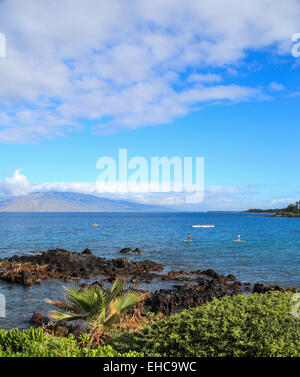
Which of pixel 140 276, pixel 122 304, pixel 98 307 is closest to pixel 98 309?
pixel 98 307

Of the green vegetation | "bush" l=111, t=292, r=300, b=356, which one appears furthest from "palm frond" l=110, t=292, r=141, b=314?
"bush" l=111, t=292, r=300, b=356

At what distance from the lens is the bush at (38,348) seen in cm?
613

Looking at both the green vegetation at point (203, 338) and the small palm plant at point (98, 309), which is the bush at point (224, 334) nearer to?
the green vegetation at point (203, 338)

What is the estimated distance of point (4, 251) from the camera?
4816cm

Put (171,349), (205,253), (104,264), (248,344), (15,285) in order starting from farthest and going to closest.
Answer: (205,253)
(104,264)
(15,285)
(171,349)
(248,344)

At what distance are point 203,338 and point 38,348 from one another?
3.59 m

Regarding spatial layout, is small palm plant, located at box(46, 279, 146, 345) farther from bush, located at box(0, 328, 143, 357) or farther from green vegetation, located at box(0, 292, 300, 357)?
bush, located at box(0, 328, 143, 357)

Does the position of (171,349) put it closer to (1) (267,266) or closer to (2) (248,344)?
(2) (248,344)

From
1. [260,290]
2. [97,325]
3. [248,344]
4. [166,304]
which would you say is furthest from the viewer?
[260,290]

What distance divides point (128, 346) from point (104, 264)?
27.9 meters

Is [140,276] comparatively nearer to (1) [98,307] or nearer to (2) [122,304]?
(2) [122,304]
